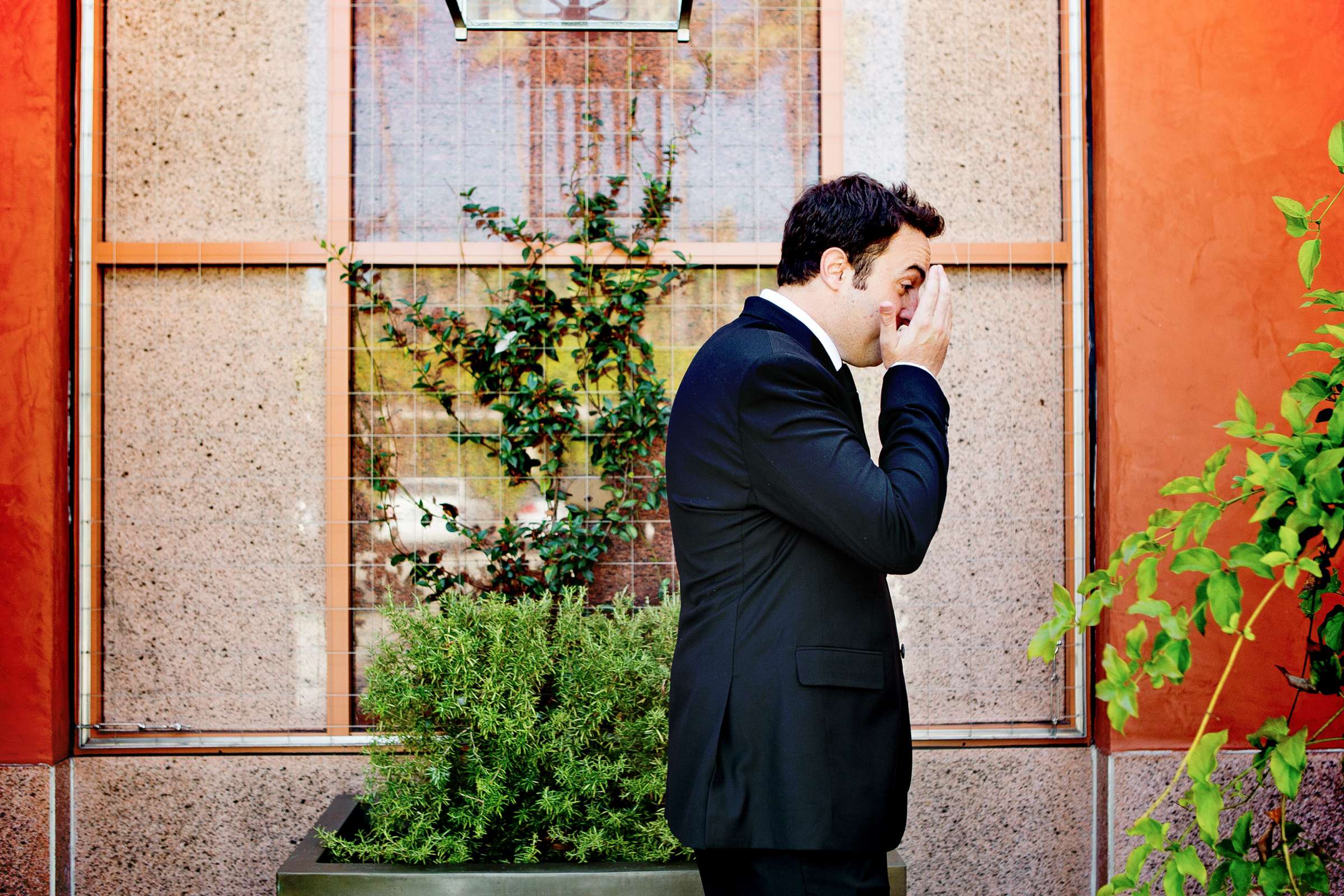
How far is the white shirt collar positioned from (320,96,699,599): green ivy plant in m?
1.73

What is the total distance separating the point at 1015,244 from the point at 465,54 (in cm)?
210

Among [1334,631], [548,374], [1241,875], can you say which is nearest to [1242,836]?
[1241,875]

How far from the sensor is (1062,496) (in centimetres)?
368

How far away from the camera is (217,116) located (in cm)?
366

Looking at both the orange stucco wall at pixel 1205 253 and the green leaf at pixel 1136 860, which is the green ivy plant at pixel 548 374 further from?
the green leaf at pixel 1136 860

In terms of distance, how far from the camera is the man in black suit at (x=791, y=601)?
1692 millimetres

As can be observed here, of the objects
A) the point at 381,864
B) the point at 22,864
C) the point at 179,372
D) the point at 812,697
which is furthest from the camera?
the point at 179,372

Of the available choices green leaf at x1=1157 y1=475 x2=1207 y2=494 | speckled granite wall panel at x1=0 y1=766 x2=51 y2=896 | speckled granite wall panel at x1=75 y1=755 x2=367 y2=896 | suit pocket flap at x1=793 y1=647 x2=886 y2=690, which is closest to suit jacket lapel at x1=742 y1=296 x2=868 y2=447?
suit pocket flap at x1=793 y1=647 x2=886 y2=690

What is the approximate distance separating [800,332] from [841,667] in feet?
1.95

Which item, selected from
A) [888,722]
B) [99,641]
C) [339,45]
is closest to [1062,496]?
[888,722]

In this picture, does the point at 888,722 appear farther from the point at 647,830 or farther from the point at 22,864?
the point at 22,864

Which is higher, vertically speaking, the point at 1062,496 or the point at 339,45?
the point at 339,45

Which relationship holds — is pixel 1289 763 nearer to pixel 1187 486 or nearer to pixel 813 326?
pixel 1187 486

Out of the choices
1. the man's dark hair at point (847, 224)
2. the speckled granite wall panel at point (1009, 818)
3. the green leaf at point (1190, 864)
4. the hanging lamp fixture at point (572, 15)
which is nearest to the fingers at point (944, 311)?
the man's dark hair at point (847, 224)
